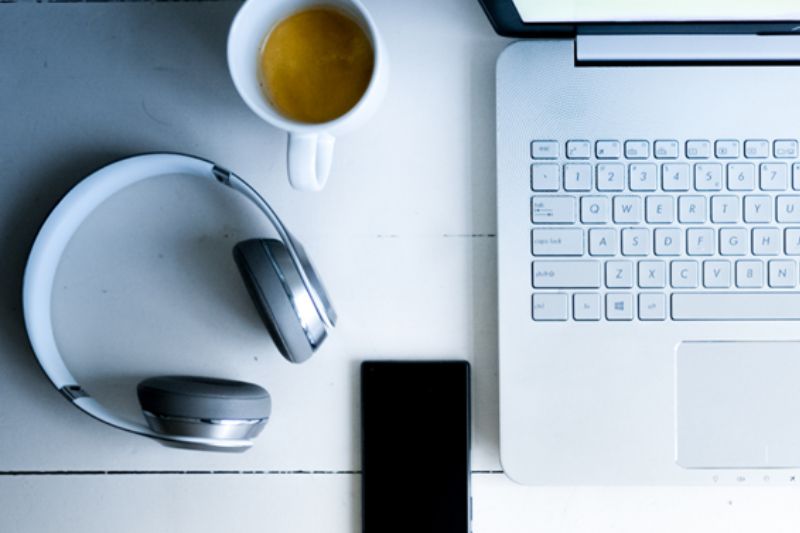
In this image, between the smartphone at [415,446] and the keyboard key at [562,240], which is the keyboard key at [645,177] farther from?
the smartphone at [415,446]

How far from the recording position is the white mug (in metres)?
0.47

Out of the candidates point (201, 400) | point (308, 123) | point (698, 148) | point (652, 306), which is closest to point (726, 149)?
point (698, 148)

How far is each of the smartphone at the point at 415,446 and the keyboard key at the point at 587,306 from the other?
3.6 inches

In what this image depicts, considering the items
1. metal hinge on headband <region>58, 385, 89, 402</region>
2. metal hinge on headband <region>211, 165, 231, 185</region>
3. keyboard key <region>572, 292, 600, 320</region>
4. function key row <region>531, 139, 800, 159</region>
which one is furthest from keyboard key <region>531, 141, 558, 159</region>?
metal hinge on headband <region>58, 385, 89, 402</region>

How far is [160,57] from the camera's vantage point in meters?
0.56

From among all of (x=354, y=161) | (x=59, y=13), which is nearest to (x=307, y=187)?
(x=354, y=161)

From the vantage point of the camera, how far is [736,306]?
20.5 inches

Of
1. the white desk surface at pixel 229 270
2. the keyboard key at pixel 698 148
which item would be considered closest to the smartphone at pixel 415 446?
the white desk surface at pixel 229 270

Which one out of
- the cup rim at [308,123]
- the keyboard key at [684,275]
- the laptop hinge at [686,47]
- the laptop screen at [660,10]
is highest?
the laptop screen at [660,10]

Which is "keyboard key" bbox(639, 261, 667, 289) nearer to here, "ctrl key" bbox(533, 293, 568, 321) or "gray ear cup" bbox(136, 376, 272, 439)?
"ctrl key" bbox(533, 293, 568, 321)

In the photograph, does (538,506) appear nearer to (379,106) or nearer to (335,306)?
(335,306)

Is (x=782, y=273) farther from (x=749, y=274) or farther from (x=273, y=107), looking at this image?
(x=273, y=107)

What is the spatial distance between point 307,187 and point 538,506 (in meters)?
0.30

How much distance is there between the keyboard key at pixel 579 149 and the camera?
1.71 feet
